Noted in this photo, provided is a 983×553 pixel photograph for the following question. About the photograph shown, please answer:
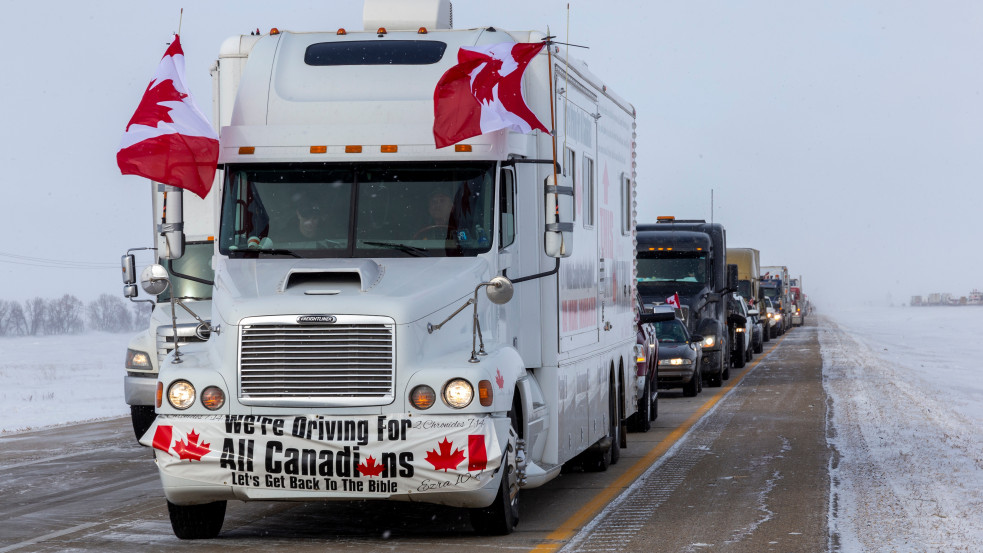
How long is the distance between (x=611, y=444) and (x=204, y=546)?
19.0 ft

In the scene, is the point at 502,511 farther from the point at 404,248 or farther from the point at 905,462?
the point at 905,462

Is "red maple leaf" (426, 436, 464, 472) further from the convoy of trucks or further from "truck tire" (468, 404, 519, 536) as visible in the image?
"truck tire" (468, 404, 519, 536)

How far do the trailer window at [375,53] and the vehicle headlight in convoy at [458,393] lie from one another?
2.66 m

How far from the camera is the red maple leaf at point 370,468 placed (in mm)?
8727

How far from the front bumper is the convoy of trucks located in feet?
0.04

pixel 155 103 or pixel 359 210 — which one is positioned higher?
pixel 155 103

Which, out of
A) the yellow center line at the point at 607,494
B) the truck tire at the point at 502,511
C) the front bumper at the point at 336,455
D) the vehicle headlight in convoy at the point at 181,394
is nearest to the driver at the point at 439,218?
the truck tire at the point at 502,511

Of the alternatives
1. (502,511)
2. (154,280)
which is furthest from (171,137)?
(502,511)

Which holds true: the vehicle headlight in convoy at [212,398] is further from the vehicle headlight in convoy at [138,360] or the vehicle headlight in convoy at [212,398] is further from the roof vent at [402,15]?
the vehicle headlight in convoy at [138,360]

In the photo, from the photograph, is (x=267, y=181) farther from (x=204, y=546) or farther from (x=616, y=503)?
(x=616, y=503)

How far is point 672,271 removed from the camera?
29.8 metres

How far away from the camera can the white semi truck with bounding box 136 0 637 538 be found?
878 centimetres

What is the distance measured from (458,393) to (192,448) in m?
1.72

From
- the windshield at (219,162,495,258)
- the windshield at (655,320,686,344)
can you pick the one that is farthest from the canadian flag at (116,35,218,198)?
the windshield at (655,320,686,344)
